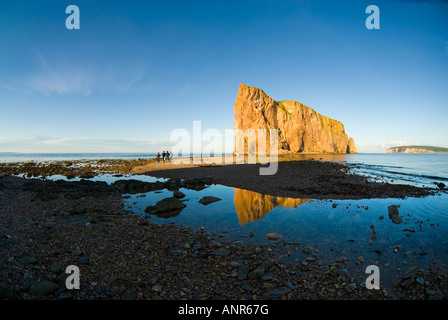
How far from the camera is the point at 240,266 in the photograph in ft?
18.6

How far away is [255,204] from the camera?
13.3 meters

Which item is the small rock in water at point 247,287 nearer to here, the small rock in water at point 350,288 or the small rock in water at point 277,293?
the small rock in water at point 277,293

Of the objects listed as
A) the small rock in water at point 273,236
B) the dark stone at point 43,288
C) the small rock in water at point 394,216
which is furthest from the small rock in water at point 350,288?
the small rock in water at point 394,216

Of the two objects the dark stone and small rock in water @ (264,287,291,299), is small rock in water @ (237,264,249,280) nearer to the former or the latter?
small rock in water @ (264,287,291,299)

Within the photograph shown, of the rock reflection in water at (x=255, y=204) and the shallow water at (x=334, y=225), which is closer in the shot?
the shallow water at (x=334, y=225)

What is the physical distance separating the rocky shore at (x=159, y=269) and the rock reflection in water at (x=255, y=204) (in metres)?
3.18

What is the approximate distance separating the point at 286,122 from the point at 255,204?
127621 mm

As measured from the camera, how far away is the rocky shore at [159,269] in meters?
4.47

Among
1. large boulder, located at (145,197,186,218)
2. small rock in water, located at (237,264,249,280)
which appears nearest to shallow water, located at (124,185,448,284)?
large boulder, located at (145,197,186,218)

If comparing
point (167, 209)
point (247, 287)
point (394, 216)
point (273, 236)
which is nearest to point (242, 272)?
point (247, 287)

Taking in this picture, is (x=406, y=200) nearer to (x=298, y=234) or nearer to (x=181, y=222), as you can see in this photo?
(x=298, y=234)

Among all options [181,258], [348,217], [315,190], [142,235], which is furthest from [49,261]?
[315,190]
